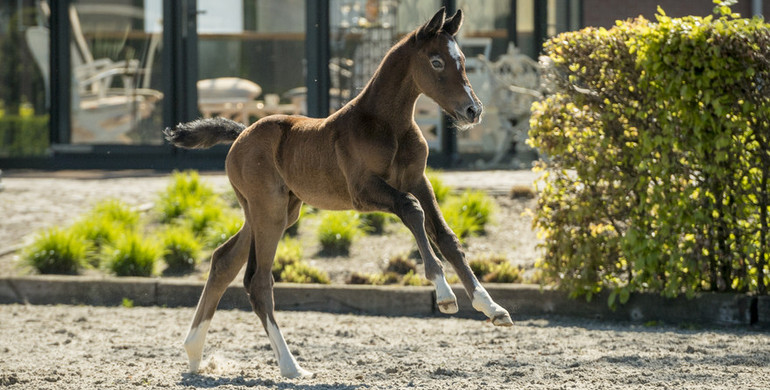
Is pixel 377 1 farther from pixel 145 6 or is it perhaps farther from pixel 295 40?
pixel 145 6

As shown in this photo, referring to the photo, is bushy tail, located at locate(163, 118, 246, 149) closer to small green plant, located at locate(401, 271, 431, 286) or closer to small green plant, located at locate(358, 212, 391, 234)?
small green plant, located at locate(401, 271, 431, 286)

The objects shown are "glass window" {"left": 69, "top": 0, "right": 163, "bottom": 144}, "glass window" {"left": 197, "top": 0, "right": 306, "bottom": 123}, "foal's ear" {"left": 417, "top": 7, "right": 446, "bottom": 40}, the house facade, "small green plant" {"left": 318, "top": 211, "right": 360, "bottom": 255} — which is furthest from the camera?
"glass window" {"left": 69, "top": 0, "right": 163, "bottom": 144}

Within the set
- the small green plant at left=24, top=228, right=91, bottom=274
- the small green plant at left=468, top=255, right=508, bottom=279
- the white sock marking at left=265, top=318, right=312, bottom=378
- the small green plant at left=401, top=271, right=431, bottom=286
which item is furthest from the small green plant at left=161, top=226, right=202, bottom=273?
the white sock marking at left=265, top=318, right=312, bottom=378

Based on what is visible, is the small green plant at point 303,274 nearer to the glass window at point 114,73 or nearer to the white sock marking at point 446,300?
the white sock marking at point 446,300

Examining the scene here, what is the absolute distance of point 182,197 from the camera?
9742 millimetres

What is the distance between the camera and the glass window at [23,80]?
14023 mm

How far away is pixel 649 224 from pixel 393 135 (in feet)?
9.65

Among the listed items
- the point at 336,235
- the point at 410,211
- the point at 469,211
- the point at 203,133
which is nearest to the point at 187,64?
the point at 336,235

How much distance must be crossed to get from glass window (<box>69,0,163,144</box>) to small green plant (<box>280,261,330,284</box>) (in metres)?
6.15

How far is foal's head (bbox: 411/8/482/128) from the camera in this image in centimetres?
439

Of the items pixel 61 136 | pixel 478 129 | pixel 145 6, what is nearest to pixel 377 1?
pixel 478 129

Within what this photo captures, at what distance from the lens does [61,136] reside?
13812 mm

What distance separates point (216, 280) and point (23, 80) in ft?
31.7

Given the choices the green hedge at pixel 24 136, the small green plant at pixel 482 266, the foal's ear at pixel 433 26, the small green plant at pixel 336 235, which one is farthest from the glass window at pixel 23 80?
the foal's ear at pixel 433 26
